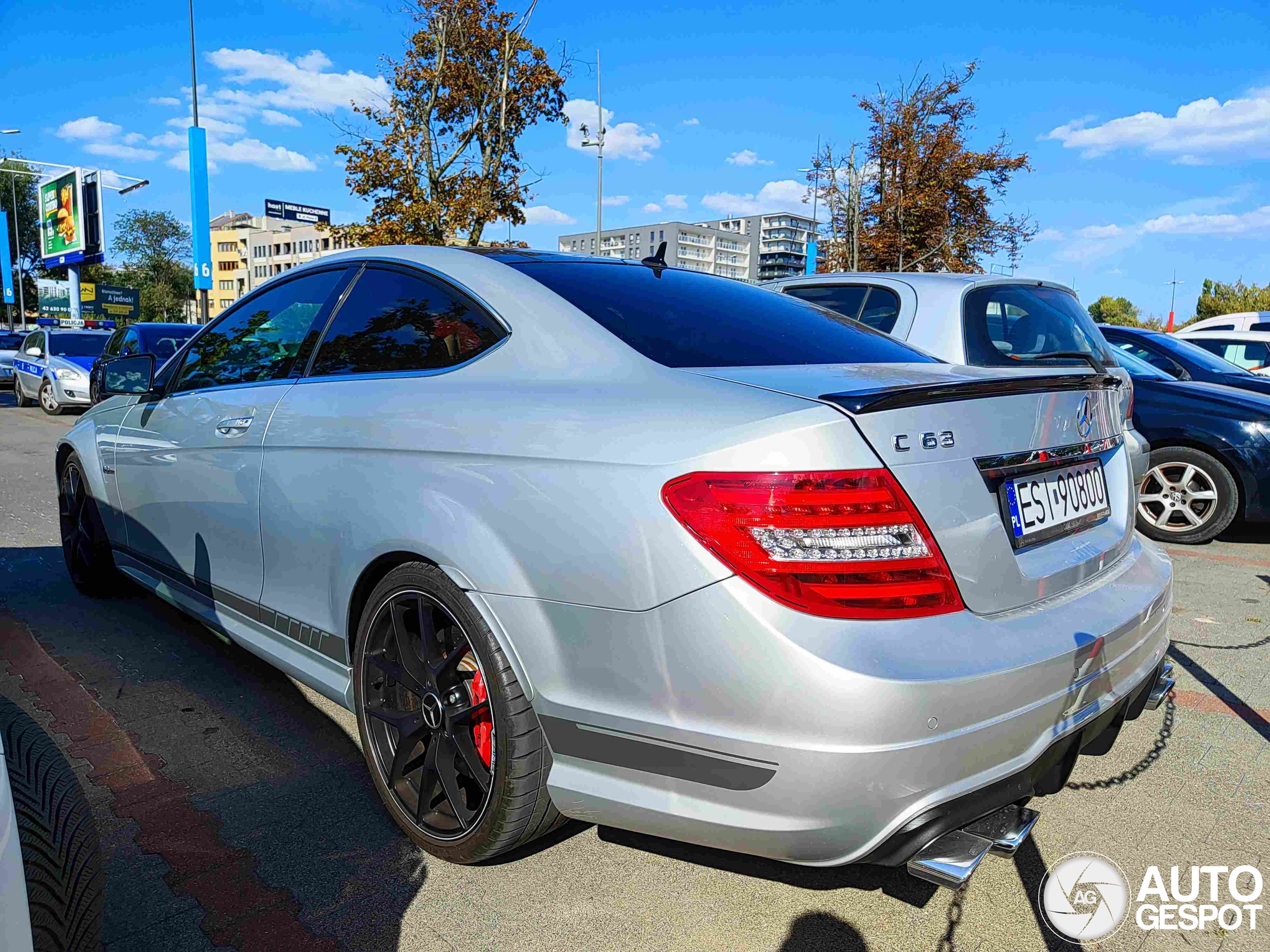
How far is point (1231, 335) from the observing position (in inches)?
474

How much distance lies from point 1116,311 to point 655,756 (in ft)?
232

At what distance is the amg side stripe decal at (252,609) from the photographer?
2.62 metres

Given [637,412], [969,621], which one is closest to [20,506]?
[637,412]

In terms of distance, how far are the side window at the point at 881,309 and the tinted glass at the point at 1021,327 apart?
381mm

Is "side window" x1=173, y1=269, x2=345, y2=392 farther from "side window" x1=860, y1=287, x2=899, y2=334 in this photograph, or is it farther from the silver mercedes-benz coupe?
"side window" x1=860, y1=287, x2=899, y2=334

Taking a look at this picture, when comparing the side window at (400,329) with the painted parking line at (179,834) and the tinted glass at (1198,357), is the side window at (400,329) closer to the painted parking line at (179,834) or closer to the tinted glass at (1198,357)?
the painted parking line at (179,834)

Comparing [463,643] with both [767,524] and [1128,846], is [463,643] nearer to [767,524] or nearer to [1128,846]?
[767,524]

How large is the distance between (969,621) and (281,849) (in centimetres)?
177

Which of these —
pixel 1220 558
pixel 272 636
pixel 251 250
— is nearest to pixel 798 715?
pixel 272 636

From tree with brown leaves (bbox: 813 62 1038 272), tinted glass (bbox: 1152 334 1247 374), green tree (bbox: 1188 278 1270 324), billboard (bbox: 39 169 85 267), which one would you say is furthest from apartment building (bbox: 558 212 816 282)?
tinted glass (bbox: 1152 334 1247 374)

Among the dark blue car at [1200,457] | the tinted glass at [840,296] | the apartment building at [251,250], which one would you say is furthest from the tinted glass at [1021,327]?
the apartment building at [251,250]

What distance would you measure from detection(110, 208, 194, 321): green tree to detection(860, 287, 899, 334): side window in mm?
83737

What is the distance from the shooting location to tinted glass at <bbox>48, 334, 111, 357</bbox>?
54.0 ft

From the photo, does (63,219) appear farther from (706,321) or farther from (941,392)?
(941,392)
